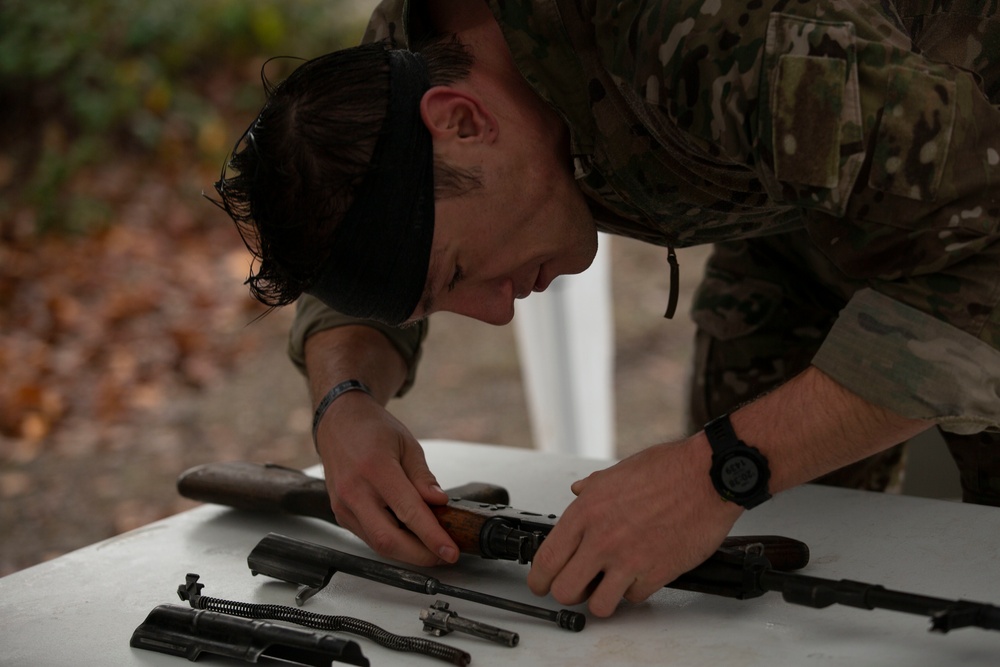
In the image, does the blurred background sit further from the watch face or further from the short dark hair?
the watch face

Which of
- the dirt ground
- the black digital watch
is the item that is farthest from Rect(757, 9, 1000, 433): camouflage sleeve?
the dirt ground

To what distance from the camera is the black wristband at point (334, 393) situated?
1.76m

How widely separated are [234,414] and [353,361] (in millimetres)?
2952

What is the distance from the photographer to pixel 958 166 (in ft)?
3.87

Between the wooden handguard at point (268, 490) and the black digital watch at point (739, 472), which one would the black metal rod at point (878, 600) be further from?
the wooden handguard at point (268, 490)

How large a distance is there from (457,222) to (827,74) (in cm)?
52

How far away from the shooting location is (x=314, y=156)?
137 cm

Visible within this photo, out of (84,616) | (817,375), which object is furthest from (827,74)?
(84,616)

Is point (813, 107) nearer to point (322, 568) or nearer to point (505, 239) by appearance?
point (505, 239)

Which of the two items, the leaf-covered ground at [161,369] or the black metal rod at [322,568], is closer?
the black metal rod at [322,568]

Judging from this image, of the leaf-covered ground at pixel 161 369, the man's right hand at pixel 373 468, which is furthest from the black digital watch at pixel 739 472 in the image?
the leaf-covered ground at pixel 161 369

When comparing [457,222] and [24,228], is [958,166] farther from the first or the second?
[24,228]

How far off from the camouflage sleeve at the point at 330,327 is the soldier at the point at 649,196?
0.22 meters

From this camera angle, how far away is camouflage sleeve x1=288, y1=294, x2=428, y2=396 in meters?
1.93
